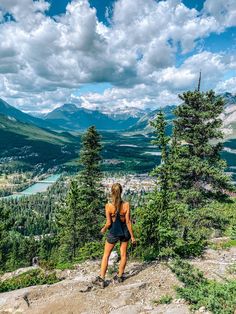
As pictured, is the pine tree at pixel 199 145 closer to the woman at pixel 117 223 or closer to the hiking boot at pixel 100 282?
the woman at pixel 117 223

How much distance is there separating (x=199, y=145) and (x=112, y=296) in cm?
1871

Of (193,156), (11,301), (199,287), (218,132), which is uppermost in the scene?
(218,132)

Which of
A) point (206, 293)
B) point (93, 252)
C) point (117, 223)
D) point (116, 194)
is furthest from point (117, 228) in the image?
point (93, 252)

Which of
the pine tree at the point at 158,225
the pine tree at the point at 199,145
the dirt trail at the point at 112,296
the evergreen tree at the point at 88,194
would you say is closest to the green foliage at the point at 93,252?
the pine tree at the point at 158,225

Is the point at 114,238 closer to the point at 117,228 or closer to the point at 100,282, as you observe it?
the point at 117,228

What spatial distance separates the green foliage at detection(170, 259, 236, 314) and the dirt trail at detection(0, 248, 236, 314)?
435 mm

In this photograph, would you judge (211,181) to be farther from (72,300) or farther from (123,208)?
(72,300)

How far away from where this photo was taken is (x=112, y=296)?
1412 cm

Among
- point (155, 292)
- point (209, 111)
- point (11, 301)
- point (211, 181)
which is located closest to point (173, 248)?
point (155, 292)

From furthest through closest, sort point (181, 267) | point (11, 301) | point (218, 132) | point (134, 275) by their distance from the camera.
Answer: point (218, 132) < point (134, 275) < point (181, 267) < point (11, 301)

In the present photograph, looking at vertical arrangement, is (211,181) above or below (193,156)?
below

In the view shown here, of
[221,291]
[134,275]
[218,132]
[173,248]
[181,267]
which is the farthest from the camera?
[218,132]

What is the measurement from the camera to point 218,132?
1156 inches

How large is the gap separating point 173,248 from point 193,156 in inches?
472
